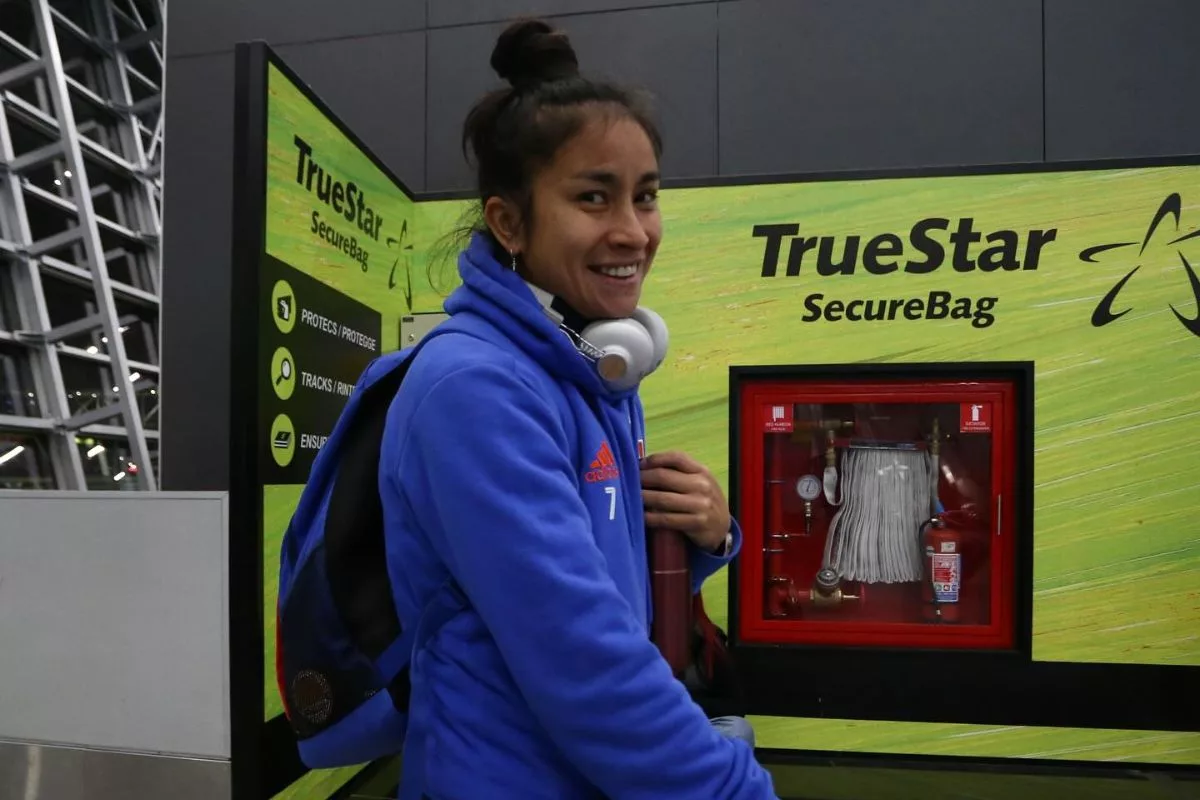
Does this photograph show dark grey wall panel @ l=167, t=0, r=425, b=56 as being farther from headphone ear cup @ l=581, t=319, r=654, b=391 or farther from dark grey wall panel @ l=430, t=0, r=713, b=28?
headphone ear cup @ l=581, t=319, r=654, b=391

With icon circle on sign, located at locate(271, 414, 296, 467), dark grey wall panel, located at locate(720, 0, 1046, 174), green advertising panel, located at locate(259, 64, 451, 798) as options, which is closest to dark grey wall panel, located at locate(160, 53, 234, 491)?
green advertising panel, located at locate(259, 64, 451, 798)

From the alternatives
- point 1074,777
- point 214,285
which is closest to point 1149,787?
point 1074,777

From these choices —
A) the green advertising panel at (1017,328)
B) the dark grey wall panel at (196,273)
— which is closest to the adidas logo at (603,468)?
the green advertising panel at (1017,328)

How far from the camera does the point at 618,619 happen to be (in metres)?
0.76

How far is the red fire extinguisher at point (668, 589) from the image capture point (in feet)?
3.41

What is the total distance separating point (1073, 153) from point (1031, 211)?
64 centimetres

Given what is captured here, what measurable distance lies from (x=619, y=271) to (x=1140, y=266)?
3.07m

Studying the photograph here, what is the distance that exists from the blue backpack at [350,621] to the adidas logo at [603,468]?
0.81 feet

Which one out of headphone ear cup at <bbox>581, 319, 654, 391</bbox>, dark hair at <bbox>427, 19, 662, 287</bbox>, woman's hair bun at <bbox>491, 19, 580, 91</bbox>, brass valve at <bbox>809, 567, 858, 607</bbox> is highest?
woman's hair bun at <bbox>491, 19, 580, 91</bbox>

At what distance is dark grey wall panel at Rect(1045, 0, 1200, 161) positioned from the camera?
3514 millimetres

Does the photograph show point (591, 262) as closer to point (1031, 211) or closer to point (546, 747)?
point (546, 747)

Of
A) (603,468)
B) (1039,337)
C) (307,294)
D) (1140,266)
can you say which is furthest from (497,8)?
(603,468)

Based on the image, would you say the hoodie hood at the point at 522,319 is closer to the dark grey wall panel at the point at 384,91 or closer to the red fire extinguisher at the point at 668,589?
the red fire extinguisher at the point at 668,589

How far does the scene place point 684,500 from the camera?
1053mm
